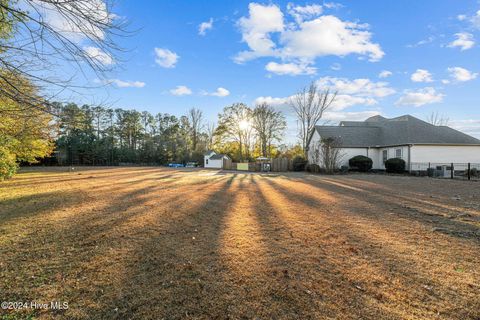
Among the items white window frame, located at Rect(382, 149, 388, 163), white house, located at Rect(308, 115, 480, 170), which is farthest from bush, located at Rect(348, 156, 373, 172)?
white window frame, located at Rect(382, 149, 388, 163)

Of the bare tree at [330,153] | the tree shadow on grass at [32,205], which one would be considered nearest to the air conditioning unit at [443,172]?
the bare tree at [330,153]

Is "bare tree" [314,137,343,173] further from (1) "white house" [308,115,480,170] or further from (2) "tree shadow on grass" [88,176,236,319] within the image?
(2) "tree shadow on grass" [88,176,236,319]

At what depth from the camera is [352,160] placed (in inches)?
926

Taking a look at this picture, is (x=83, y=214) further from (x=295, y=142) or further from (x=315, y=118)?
(x=295, y=142)

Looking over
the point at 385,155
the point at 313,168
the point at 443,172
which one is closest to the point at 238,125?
the point at 313,168

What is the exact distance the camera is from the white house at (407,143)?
68.6ft

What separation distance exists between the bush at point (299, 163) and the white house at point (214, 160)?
1313cm

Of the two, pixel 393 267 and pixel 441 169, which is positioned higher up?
pixel 441 169

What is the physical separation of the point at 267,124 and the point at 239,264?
35467mm

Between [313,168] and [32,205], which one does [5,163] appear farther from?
[313,168]

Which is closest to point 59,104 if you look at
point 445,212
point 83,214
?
point 83,214

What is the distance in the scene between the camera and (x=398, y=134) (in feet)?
77.5

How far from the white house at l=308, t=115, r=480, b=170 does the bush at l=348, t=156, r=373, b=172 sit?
4.55 ft

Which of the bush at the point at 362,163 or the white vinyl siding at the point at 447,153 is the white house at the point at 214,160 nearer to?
the bush at the point at 362,163
